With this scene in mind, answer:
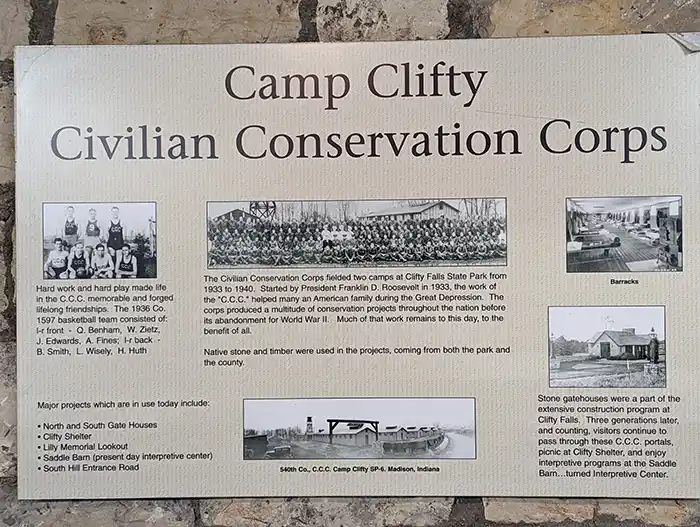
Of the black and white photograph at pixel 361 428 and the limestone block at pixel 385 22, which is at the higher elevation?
the limestone block at pixel 385 22

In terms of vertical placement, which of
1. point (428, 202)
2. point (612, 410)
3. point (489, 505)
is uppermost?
point (428, 202)

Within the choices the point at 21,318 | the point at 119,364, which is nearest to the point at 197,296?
the point at 119,364

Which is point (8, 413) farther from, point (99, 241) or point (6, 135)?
point (6, 135)

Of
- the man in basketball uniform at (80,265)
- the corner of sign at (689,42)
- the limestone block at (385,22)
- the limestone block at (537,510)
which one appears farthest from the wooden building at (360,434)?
the corner of sign at (689,42)

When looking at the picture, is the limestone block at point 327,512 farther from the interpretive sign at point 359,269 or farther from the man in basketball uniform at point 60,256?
the man in basketball uniform at point 60,256

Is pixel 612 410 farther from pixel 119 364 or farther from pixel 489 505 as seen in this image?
pixel 119 364

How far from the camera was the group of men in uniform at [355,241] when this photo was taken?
1061mm

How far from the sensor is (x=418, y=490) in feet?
3.52

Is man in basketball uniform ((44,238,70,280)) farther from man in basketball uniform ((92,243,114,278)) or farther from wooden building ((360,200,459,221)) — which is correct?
wooden building ((360,200,459,221))

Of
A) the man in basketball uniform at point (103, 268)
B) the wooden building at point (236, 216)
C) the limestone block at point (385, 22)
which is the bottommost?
the man in basketball uniform at point (103, 268)

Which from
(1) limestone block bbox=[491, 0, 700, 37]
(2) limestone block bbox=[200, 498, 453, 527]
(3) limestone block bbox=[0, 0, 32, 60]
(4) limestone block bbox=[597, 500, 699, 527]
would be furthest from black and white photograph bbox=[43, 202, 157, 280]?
(4) limestone block bbox=[597, 500, 699, 527]

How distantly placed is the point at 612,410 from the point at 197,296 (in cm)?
61

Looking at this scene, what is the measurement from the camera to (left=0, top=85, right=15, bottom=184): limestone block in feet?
3.57

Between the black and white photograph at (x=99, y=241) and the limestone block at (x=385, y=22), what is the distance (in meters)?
0.37
